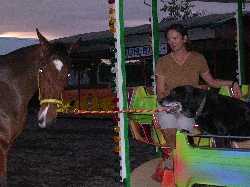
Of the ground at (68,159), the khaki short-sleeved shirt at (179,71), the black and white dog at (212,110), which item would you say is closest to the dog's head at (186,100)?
the black and white dog at (212,110)

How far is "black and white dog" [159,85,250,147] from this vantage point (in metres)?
4.98

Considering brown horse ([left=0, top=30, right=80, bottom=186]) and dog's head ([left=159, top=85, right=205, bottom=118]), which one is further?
dog's head ([left=159, top=85, right=205, bottom=118])

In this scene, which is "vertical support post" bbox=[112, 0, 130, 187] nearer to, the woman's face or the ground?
the woman's face

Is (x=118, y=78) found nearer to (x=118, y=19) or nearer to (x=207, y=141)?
(x=118, y=19)

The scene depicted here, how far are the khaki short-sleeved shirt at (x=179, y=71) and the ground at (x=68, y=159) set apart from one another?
2.22m

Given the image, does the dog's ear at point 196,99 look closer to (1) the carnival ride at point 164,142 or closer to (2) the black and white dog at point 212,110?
(2) the black and white dog at point 212,110

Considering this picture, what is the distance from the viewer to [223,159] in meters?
3.50

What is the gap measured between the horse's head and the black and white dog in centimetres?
129

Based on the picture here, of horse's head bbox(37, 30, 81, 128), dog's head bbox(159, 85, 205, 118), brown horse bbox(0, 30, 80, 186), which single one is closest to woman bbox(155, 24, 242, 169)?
dog's head bbox(159, 85, 205, 118)

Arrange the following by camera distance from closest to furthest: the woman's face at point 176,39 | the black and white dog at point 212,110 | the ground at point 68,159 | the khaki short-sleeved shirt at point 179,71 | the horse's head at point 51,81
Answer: the horse's head at point 51,81 → the black and white dog at point 212,110 → the woman's face at point 176,39 → the khaki short-sleeved shirt at point 179,71 → the ground at point 68,159

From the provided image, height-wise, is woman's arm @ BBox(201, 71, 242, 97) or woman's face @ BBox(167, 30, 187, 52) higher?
woman's face @ BBox(167, 30, 187, 52)

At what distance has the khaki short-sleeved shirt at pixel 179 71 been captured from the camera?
5.55m

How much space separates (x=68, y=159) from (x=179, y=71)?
4.73 m

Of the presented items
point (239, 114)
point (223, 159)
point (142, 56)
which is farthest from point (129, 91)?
point (142, 56)
